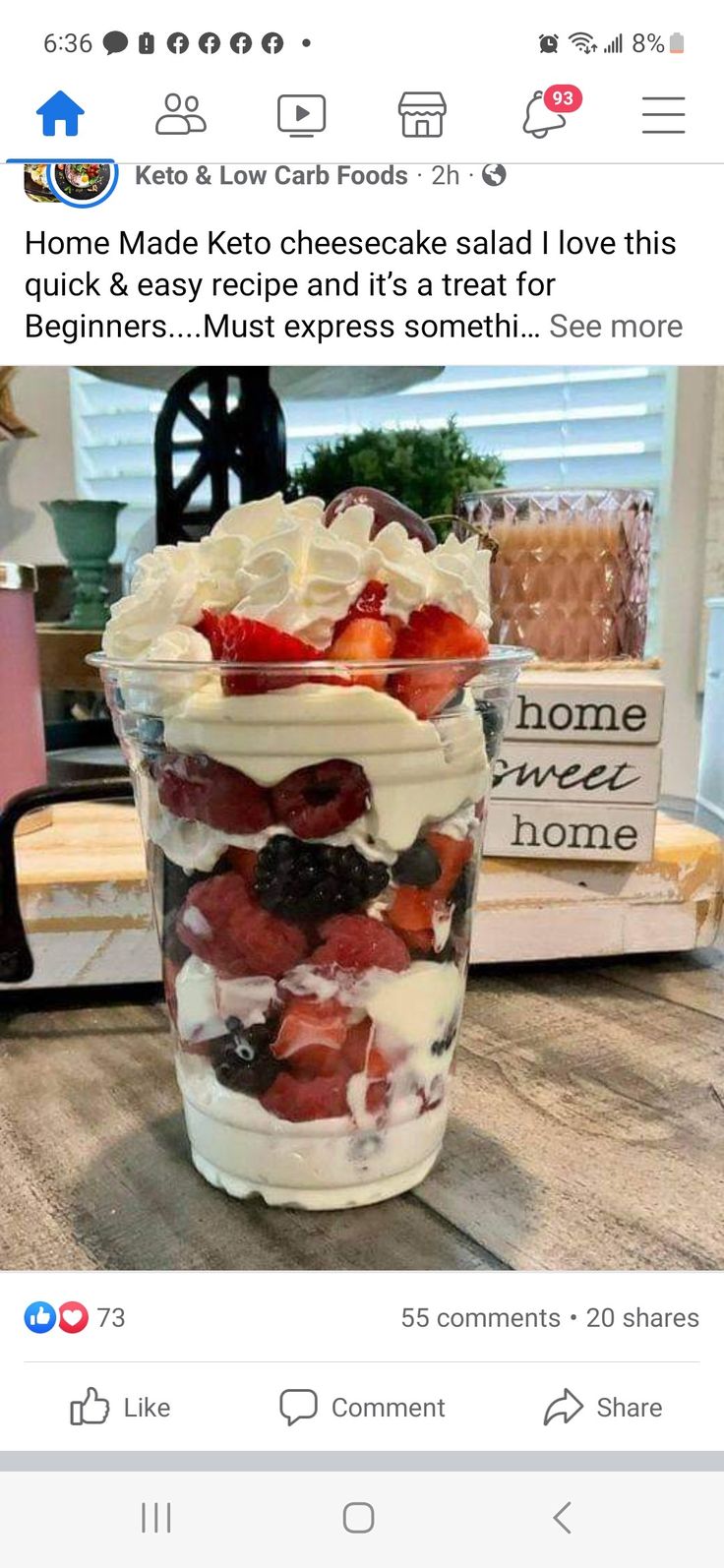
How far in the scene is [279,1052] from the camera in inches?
12.6

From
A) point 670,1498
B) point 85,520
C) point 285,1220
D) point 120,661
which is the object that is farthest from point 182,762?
point 85,520

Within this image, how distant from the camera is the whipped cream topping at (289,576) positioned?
0.99ft

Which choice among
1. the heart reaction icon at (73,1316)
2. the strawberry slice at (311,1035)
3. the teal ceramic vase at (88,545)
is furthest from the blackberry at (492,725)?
the teal ceramic vase at (88,545)

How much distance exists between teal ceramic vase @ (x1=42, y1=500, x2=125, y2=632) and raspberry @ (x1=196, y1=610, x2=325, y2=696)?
68cm

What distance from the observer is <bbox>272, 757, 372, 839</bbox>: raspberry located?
299 millimetres

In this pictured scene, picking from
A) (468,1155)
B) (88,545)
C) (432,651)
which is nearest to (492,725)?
(432,651)

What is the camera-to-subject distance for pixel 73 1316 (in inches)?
11.7

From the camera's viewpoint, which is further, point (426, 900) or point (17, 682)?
point (17, 682)

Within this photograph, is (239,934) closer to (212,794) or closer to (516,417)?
(212,794)

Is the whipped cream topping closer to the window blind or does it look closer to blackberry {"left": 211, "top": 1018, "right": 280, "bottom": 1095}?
blackberry {"left": 211, "top": 1018, "right": 280, "bottom": 1095}

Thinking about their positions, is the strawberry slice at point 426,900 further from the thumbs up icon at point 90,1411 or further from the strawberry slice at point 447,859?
the thumbs up icon at point 90,1411

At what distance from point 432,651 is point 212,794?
0.08 metres
